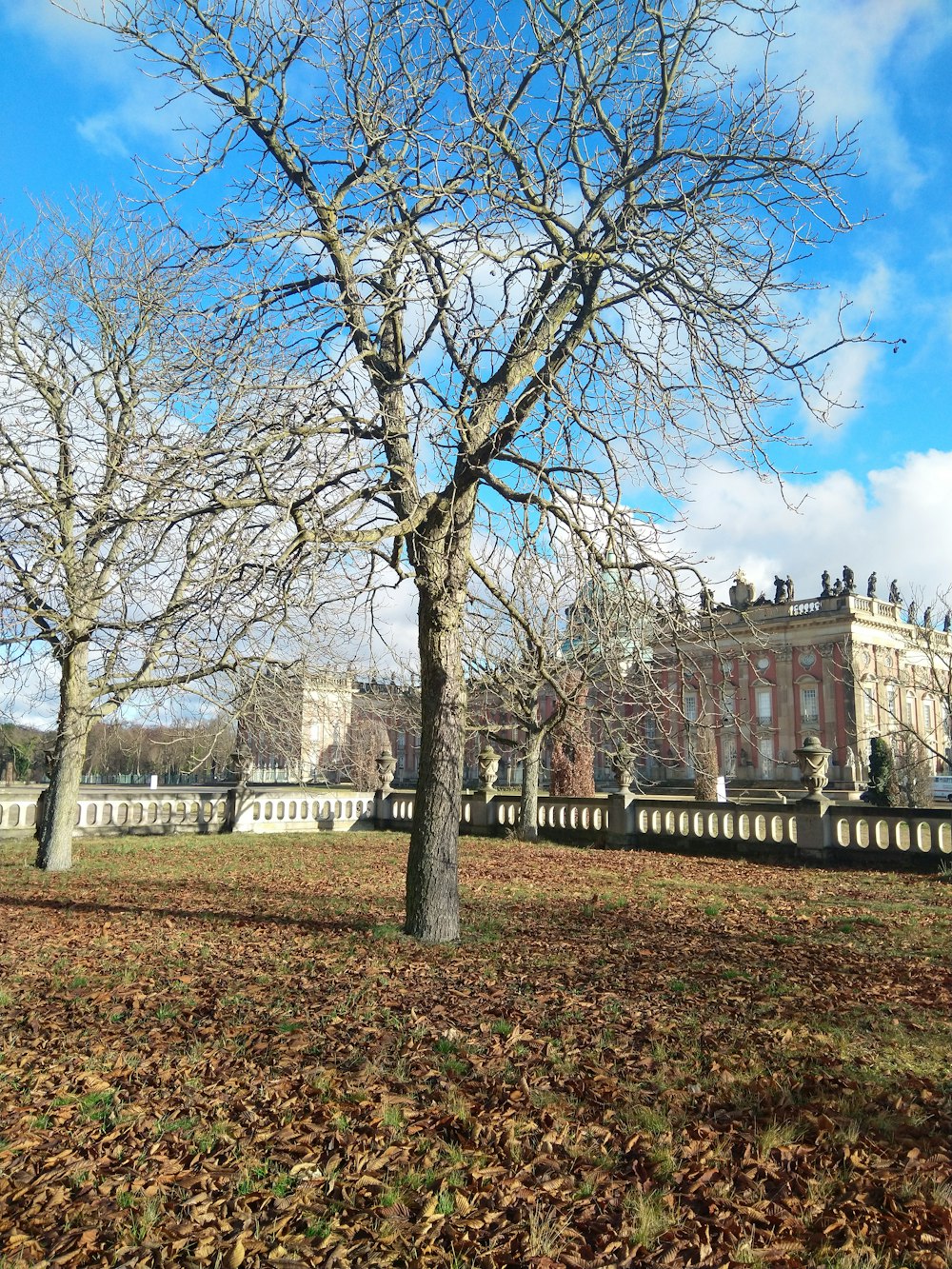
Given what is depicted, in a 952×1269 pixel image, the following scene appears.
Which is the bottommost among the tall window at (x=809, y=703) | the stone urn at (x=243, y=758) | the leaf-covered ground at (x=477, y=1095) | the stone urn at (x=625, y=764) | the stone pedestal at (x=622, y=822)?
the leaf-covered ground at (x=477, y=1095)

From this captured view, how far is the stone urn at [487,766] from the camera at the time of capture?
22.0 meters

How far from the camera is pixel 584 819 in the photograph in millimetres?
20188

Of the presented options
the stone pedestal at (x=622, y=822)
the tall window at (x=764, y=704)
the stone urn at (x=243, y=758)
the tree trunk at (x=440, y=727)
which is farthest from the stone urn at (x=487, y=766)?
the tall window at (x=764, y=704)

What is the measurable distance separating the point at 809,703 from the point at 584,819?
3721 cm

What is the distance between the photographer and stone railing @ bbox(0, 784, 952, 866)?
591 inches

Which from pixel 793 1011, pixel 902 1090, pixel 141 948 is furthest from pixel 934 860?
pixel 141 948

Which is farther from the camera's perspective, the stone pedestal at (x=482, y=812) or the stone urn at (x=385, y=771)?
the stone urn at (x=385, y=771)

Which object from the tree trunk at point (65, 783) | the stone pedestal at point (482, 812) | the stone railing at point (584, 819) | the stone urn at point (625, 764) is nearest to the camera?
the stone urn at point (625, 764)

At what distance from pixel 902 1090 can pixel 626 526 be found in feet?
14.5

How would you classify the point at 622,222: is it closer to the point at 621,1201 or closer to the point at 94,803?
the point at 621,1201

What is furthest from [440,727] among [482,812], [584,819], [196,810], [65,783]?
[196,810]

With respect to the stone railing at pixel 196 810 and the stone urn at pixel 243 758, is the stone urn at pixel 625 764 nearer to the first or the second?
the stone urn at pixel 243 758

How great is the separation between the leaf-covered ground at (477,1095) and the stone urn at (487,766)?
12895 mm

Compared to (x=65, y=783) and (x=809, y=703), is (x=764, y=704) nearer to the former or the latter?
(x=809, y=703)
